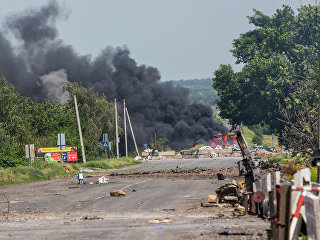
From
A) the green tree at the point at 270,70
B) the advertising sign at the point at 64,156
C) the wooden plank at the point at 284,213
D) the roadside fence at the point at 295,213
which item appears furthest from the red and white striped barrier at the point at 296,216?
the green tree at the point at 270,70

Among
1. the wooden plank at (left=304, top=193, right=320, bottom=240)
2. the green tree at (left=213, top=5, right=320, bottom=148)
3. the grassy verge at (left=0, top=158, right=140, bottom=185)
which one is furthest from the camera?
the green tree at (left=213, top=5, right=320, bottom=148)

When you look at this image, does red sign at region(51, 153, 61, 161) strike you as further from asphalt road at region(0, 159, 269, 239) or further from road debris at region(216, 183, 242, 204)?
road debris at region(216, 183, 242, 204)

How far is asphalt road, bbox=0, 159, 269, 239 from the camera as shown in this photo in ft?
48.2

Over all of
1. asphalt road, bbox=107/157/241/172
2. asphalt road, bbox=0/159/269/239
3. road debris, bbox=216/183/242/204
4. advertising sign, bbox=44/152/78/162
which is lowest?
asphalt road, bbox=0/159/269/239

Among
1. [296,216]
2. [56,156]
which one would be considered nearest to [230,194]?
[296,216]

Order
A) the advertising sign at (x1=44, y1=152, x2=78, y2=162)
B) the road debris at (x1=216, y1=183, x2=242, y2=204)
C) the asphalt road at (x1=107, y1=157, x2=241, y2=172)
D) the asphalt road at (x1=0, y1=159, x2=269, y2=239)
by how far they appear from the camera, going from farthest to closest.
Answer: the advertising sign at (x1=44, y1=152, x2=78, y2=162)
the asphalt road at (x1=107, y1=157, x2=241, y2=172)
the road debris at (x1=216, y1=183, x2=242, y2=204)
the asphalt road at (x1=0, y1=159, x2=269, y2=239)

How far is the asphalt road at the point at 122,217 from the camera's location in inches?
578

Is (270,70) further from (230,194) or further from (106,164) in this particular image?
(230,194)

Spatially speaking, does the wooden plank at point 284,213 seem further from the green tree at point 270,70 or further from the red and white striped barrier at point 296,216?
the green tree at point 270,70

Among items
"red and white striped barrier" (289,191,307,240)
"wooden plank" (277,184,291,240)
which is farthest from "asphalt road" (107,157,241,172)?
"wooden plank" (277,184,291,240)

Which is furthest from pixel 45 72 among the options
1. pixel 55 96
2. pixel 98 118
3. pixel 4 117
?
pixel 4 117

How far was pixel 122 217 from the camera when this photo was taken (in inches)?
768

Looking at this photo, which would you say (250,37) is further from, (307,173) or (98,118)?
(307,173)

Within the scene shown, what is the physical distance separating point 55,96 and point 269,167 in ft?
218
